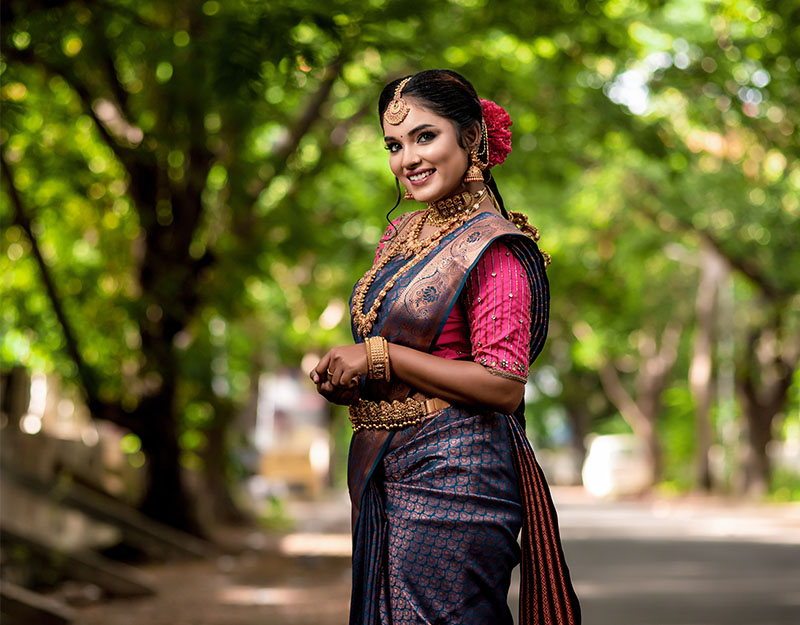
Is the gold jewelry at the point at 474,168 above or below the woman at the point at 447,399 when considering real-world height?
above

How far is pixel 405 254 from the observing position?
11.2 feet

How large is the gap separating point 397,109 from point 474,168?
246 mm

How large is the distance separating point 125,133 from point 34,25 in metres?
6.24

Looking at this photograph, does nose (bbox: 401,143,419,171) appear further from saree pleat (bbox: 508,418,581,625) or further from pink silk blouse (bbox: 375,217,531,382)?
saree pleat (bbox: 508,418,581,625)

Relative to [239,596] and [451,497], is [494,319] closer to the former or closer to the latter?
[451,497]

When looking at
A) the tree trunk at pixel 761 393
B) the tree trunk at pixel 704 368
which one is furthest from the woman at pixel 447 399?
the tree trunk at pixel 704 368

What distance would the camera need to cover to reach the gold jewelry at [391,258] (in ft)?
10.9

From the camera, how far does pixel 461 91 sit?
10.9 feet

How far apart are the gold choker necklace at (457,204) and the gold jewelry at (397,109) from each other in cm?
24

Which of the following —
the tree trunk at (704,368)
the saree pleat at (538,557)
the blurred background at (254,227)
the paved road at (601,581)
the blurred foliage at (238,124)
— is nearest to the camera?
the saree pleat at (538,557)

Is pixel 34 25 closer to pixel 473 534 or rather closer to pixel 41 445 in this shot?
pixel 41 445

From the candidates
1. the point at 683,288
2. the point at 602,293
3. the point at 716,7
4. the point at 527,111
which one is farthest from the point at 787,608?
the point at 683,288

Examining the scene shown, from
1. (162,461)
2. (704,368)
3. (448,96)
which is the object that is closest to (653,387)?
(704,368)

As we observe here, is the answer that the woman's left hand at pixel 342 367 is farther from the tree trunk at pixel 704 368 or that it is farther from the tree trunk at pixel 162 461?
the tree trunk at pixel 704 368
